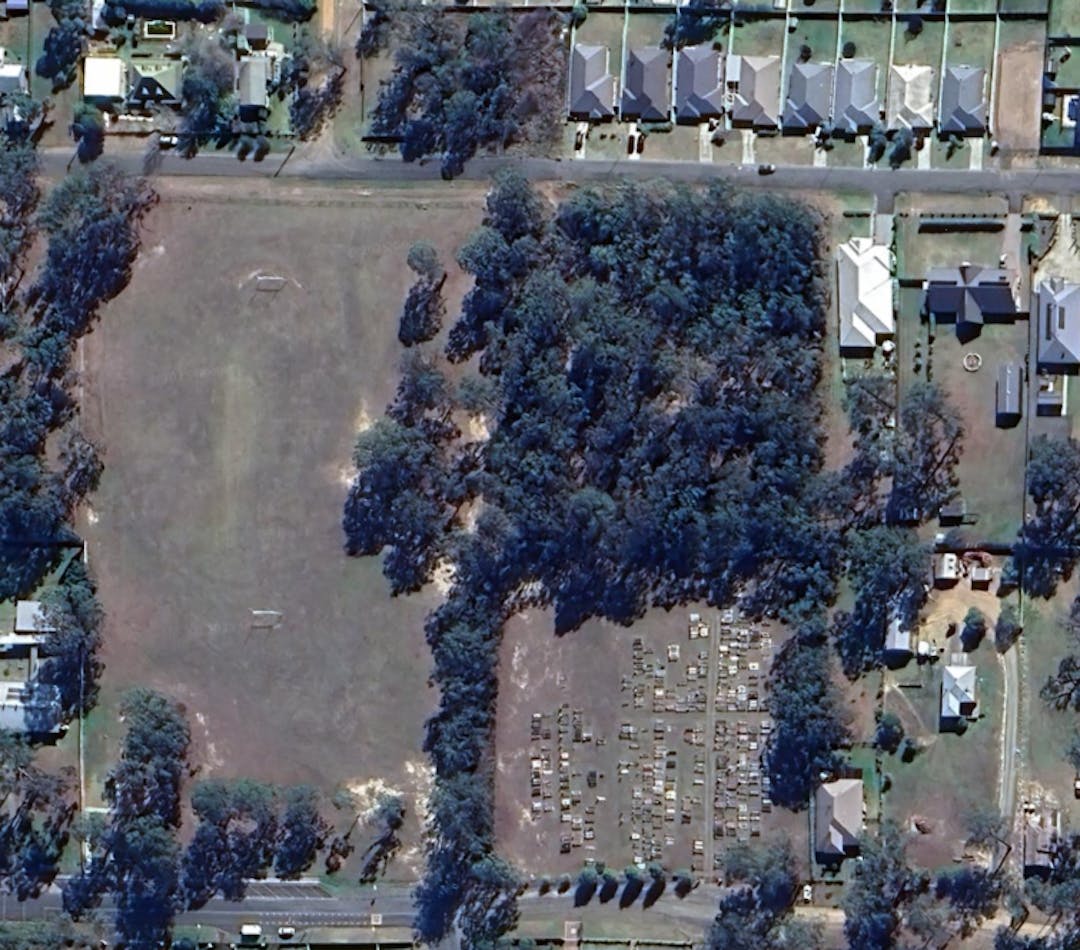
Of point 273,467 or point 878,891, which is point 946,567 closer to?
point 878,891

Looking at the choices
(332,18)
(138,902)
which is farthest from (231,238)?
(138,902)

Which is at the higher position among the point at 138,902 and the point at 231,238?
the point at 231,238

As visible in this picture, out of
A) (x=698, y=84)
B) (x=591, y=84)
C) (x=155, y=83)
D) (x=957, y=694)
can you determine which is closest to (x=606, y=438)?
(x=591, y=84)

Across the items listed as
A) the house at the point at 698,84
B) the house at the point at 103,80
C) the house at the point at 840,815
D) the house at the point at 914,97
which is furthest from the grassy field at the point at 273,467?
the house at the point at 914,97

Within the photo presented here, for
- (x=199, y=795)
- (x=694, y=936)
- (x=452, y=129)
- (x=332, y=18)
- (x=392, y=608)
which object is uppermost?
(x=332, y=18)

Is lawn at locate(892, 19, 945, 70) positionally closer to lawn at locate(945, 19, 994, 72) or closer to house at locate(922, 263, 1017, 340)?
lawn at locate(945, 19, 994, 72)

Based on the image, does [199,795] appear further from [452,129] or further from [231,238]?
[452,129]
